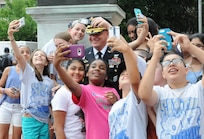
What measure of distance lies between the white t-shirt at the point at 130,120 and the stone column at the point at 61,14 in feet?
9.21

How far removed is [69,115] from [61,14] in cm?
254

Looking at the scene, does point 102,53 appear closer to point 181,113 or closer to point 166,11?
point 181,113

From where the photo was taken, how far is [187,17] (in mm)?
28875

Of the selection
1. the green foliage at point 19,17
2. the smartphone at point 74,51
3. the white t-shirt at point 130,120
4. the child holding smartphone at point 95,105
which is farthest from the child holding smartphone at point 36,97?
the green foliage at point 19,17

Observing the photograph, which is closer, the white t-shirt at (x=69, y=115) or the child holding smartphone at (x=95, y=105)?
the child holding smartphone at (x=95, y=105)

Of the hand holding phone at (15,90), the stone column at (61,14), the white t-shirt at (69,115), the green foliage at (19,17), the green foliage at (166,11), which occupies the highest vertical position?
the green foliage at (19,17)

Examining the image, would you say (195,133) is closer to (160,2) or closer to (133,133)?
(133,133)

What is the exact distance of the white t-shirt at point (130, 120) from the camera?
13.9 ft

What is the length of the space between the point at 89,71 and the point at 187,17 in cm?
2469

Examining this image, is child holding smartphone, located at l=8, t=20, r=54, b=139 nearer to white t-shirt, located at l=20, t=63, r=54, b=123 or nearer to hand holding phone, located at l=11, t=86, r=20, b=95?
white t-shirt, located at l=20, t=63, r=54, b=123

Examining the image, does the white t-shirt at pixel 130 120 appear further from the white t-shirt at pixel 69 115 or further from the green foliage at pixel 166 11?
the green foliage at pixel 166 11

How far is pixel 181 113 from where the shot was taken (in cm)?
405

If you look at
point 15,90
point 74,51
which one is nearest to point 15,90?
point 15,90

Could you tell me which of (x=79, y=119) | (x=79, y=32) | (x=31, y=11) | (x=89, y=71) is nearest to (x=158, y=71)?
(x=89, y=71)
